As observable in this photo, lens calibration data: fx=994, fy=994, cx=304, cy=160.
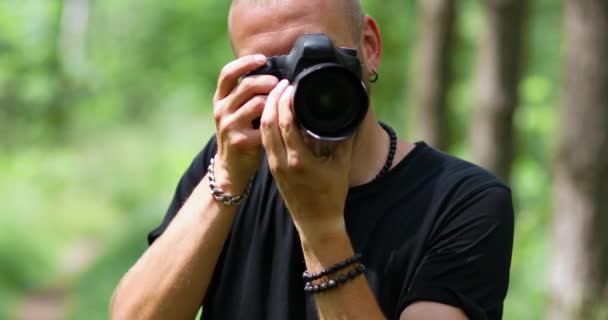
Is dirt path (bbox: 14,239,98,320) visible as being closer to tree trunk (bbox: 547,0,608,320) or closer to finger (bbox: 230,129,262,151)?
tree trunk (bbox: 547,0,608,320)

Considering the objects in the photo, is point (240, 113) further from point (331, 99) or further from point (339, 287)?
point (339, 287)

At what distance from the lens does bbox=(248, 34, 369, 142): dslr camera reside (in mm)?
2129

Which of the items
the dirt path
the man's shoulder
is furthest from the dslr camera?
the dirt path

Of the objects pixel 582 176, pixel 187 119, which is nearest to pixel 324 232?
pixel 582 176

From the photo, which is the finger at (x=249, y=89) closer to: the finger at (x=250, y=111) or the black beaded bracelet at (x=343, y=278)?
the finger at (x=250, y=111)

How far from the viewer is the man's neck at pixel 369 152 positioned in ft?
8.01

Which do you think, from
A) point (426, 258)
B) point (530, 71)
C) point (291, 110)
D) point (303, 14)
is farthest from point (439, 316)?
point (530, 71)

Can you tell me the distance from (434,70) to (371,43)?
26.4 ft

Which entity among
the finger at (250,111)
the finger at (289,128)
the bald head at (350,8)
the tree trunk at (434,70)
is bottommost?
the finger at (289,128)

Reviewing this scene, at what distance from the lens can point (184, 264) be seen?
2.37m

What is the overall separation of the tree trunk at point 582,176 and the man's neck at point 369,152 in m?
3.92

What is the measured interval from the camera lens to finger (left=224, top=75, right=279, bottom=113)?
110 mm

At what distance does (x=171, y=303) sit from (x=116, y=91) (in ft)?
76.8

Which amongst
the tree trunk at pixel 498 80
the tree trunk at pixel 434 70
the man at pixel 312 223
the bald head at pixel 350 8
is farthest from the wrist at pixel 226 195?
the tree trunk at pixel 434 70
